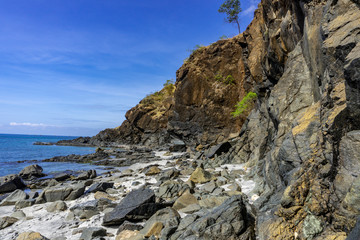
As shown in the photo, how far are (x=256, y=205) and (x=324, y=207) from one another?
232cm

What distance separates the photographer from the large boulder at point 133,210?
7.00 metres

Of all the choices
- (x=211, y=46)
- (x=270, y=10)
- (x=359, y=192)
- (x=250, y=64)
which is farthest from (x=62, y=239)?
(x=211, y=46)

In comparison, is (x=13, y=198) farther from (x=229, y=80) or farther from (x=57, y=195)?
(x=229, y=80)

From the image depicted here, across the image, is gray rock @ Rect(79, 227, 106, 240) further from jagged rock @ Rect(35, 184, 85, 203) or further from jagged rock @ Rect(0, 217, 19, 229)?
jagged rock @ Rect(35, 184, 85, 203)

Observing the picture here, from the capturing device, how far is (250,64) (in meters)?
19.8

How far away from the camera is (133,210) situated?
7.18 meters

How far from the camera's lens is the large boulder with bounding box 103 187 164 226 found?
7004 mm

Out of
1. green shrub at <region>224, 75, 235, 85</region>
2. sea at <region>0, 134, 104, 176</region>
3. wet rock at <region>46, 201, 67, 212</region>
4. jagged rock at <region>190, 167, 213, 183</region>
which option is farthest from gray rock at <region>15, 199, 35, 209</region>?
green shrub at <region>224, 75, 235, 85</region>

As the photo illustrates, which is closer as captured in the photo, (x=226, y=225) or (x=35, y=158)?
(x=226, y=225)

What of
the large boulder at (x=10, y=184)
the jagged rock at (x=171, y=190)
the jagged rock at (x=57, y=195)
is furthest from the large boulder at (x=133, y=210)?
the large boulder at (x=10, y=184)

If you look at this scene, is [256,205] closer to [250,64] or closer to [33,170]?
[250,64]

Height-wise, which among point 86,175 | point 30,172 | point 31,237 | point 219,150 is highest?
point 219,150

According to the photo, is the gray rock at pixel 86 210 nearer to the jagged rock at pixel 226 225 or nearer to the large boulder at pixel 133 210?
the large boulder at pixel 133 210

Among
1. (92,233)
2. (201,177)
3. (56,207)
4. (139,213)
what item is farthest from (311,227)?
(56,207)
